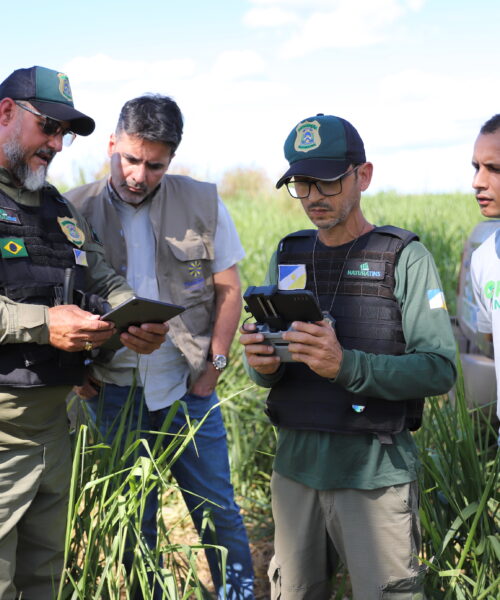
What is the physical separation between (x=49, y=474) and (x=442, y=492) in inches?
59.4

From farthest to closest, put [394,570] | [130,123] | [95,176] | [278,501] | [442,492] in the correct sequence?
[95,176] < [130,123] < [442,492] < [278,501] < [394,570]

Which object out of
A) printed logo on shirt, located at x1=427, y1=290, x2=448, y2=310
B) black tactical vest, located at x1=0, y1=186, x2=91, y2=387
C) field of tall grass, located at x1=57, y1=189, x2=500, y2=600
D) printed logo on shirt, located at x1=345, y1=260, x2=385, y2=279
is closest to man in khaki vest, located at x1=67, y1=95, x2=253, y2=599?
field of tall grass, located at x1=57, y1=189, x2=500, y2=600

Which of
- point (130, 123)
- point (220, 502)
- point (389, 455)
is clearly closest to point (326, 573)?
point (389, 455)

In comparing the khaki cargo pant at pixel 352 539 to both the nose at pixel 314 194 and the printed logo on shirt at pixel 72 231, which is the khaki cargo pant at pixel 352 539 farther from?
the printed logo on shirt at pixel 72 231

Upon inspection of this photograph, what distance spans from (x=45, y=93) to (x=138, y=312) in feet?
2.97

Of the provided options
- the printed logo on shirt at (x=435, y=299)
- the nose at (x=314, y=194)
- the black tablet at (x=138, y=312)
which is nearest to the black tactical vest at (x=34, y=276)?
the black tablet at (x=138, y=312)

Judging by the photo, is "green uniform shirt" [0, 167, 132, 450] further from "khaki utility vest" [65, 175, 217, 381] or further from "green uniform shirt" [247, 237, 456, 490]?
"green uniform shirt" [247, 237, 456, 490]

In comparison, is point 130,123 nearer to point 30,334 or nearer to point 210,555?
point 30,334

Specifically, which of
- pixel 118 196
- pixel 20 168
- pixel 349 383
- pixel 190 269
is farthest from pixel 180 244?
pixel 349 383

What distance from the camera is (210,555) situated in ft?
10.8

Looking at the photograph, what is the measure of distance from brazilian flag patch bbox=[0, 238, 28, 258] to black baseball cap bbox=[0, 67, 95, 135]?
19.3 inches

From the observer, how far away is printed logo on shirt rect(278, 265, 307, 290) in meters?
2.57

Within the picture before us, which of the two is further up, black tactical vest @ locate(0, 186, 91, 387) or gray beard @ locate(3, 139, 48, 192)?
gray beard @ locate(3, 139, 48, 192)

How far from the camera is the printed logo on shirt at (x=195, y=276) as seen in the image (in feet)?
10.9
